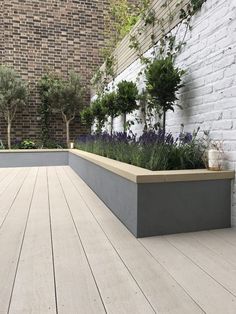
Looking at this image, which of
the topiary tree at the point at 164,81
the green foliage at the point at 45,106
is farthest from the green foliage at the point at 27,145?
the topiary tree at the point at 164,81

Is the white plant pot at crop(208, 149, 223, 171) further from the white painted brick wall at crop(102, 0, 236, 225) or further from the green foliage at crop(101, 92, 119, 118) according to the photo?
the green foliage at crop(101, 92, 119, 118)

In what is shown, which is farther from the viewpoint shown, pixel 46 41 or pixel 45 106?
pixel 46 41

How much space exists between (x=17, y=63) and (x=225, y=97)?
7.77 m

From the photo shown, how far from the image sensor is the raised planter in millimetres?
2330

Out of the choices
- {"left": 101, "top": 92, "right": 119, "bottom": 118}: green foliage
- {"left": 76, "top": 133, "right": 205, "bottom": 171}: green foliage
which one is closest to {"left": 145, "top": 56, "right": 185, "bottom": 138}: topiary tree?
{"left": 76, "top": 133, "right": 205, "bottom": 171}: green foliage

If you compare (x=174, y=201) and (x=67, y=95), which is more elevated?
(x=67, y=95)

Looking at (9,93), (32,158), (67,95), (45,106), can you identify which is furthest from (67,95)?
(32,158)

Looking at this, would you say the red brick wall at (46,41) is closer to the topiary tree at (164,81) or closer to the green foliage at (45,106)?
the green foliage at (45,106)

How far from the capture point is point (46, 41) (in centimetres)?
912

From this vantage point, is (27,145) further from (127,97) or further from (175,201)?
(175,201)

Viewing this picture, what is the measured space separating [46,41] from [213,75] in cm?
756

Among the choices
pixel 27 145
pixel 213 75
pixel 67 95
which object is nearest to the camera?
pixel 213 75

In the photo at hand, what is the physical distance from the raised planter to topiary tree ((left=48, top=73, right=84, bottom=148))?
6351 mm

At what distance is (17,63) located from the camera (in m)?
8.93
